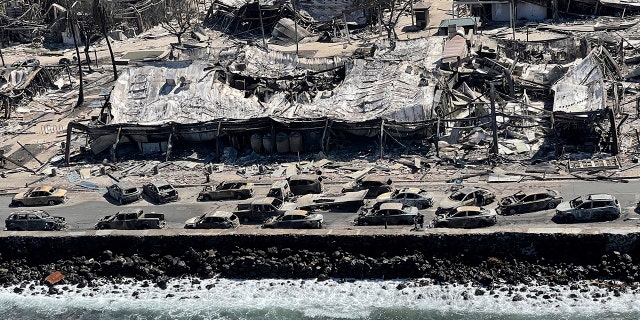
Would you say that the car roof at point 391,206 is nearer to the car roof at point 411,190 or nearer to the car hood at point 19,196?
the car roof at point 411,190

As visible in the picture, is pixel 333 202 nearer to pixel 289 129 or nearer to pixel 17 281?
pixel 289 129

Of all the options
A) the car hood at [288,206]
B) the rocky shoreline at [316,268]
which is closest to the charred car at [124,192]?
the rocky shoreline at [316,268]

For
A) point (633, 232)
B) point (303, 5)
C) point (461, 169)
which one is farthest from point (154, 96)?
point (633, 232)

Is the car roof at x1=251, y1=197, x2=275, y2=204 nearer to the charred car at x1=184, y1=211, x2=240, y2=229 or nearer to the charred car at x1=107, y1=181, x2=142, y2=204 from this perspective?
the charred car at x1=184, y1=211, x2=240, y2=229

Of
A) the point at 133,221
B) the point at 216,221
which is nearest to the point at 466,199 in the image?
the point at 216,221

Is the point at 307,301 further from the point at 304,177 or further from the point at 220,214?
the point at 304,177

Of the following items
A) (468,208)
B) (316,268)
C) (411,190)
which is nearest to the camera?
(468,208)
